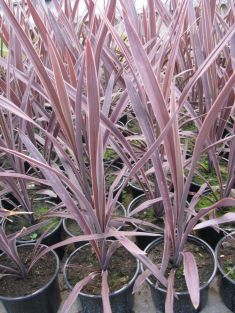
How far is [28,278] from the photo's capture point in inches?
37.6

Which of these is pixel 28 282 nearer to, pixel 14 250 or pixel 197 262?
pixel 14 250

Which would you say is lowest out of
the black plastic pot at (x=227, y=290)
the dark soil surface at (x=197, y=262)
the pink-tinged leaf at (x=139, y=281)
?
the black plastic pot at (x=227, y=290)

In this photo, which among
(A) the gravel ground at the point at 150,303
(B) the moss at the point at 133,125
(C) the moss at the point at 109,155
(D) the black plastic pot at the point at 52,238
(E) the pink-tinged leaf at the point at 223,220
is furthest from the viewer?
(B) the moss at the point at 133,125

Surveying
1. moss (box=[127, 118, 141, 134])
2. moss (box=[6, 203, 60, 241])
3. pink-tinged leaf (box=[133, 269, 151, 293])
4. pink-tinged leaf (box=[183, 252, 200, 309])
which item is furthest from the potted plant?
moss (box=[127, 118, 141, 134])

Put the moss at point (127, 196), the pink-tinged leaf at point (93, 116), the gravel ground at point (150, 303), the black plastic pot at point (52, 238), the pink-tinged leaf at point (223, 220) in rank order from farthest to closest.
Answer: the moss at point (127, 196) < the black plastic pot at point (52, 238) < the gravel ground at point (150, 303) < the pink-tinged leaf at point (223, 220) < the pink-tinged leaf at point (93, 116)

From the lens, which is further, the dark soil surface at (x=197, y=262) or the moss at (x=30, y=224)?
the moss at (x=30, y=224)

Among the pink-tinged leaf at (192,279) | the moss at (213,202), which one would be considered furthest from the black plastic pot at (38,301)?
the moss at (213,202)

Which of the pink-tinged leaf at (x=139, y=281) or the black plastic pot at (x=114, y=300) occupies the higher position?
the pink-tinged leaf at (x=139, y=281)

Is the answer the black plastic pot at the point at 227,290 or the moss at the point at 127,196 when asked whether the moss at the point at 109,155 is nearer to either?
the moss at the point at 127,196

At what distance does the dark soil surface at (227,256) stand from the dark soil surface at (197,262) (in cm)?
4

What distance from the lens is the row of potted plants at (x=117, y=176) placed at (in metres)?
0.66

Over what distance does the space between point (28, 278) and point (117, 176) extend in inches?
15.0

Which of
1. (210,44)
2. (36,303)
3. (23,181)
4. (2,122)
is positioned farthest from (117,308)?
(210,44)

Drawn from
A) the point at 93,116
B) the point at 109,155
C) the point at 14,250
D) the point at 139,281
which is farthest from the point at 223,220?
the point at 109,155
